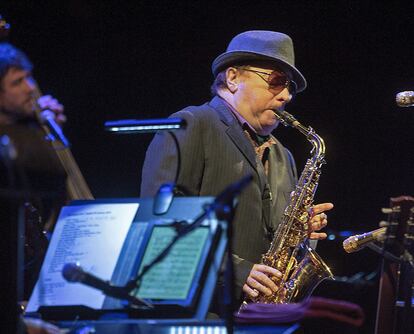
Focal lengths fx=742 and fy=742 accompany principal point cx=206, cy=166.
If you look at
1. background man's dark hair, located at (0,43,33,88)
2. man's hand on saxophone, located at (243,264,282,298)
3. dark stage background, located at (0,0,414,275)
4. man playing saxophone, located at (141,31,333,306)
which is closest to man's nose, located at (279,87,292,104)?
man playing saxophone, located at (141,31,333,306)

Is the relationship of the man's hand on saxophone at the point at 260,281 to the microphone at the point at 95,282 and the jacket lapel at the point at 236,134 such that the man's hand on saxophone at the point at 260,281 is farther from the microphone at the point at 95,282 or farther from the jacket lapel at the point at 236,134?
the microphone at the point at 95,282

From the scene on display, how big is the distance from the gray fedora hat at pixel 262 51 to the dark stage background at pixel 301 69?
102cm

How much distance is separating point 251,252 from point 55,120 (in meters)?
1.73

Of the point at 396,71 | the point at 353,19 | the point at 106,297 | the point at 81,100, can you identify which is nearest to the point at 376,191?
the point at 396,71

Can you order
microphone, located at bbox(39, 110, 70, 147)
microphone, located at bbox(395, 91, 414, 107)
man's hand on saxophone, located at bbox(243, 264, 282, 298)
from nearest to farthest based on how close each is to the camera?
microphone, located at bbox(39, 110, 70, 147), microphone, located at bbox(395, 91, 414, 107), man's hand on saxophone, located at bbox(243, 264, 282, 298)

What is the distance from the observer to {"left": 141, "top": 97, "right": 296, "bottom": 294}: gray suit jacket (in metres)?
3.89

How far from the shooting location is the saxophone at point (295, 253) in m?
4.37

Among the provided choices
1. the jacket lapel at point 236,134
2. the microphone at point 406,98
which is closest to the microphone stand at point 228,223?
the microphone at point 406,98

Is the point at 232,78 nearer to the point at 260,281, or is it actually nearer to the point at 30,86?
the point at 260,281

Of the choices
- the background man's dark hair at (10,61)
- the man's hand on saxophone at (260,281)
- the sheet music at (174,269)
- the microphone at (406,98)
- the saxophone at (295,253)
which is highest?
the microphone at (406,98)

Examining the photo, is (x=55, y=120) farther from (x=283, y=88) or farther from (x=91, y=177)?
(x=91, y=177)

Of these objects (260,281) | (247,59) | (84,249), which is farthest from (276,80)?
(84,249)

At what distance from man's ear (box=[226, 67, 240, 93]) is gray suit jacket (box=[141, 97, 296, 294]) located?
7.9 inches

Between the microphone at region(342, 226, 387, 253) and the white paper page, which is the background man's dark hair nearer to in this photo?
the white paper page
